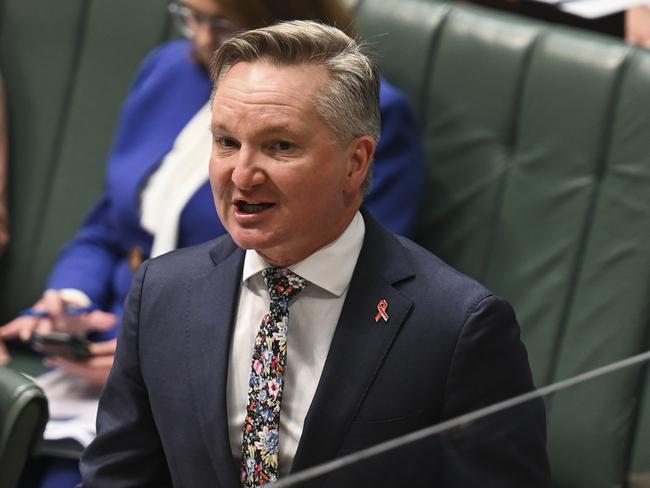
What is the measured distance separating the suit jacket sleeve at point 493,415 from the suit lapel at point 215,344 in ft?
0.82

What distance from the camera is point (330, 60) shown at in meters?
1.27

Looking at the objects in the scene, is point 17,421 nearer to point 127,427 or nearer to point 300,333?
point 127,427

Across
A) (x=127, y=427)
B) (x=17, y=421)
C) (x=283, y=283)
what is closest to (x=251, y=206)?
(x=283, y=283)

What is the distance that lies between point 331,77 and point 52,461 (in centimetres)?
97

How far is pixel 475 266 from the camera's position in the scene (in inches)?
84.6

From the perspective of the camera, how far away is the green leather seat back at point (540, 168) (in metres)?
2.00

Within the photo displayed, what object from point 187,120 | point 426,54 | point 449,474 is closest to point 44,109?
point 187,120

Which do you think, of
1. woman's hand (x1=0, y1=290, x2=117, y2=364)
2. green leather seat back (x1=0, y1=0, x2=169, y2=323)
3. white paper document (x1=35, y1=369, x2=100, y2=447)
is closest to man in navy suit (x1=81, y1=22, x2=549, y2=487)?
white paper document (x1=35, y1=369, x2=100, y2=447)

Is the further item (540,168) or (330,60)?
(540,168)

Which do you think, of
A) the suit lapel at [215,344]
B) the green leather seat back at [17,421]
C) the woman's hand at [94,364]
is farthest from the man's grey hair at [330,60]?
the woman's hand at [94,364]

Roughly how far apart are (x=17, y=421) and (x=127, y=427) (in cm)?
23

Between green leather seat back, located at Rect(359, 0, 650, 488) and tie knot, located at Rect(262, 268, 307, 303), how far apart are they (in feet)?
2.38

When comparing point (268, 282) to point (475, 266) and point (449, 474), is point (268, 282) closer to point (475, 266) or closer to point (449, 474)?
point (449, 474)

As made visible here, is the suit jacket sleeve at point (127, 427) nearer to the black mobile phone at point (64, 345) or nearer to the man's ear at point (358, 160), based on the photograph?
the man's ear at point (358, 160)
